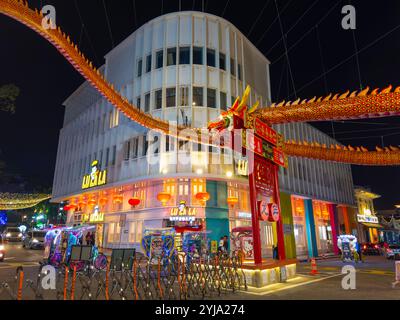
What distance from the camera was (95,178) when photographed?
27.3 metres

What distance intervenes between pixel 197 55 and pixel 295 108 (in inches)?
549

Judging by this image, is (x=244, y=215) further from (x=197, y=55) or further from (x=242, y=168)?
(x=197, y=55)

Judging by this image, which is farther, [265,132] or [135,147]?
[135,147]

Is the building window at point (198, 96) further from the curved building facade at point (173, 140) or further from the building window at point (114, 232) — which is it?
the building window at point (114, 232)

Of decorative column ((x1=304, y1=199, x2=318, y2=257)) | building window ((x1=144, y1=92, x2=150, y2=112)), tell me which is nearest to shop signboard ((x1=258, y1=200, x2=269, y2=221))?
building window ((x1=144, y1=92, x2=150, y2=112))

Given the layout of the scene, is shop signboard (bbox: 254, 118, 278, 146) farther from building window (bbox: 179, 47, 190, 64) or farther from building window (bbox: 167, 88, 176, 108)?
building window (bbox: 179, 47, 190, 64)

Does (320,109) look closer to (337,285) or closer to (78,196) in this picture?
(337,285)

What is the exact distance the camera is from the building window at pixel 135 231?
2383 cm

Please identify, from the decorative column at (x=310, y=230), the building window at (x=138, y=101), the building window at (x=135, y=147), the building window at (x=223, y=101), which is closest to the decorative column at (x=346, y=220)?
the decorative column at (x=310, y=230)

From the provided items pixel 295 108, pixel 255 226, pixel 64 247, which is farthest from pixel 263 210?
pixel 64 247

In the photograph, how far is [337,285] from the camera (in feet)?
36.1
